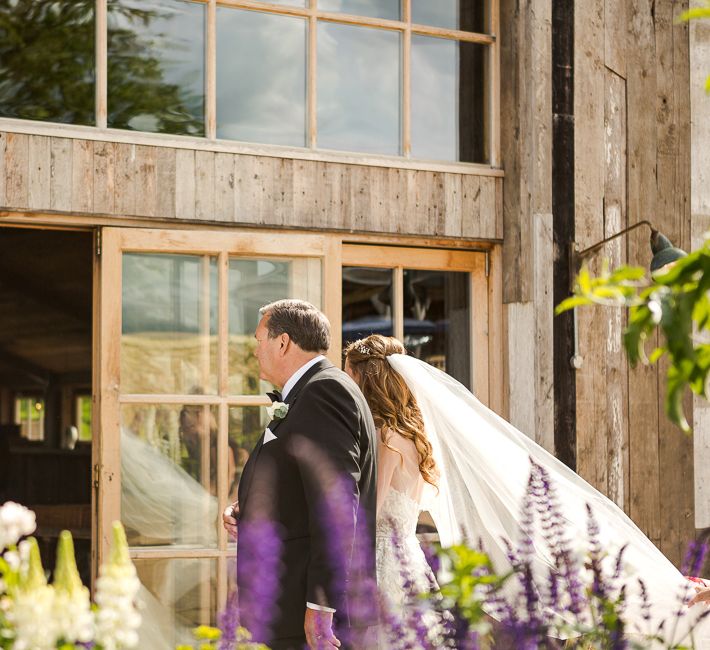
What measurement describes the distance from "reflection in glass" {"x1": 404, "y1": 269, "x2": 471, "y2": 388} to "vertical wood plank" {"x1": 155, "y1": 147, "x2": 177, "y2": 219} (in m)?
1.27

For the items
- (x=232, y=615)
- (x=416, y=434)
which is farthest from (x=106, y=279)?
(x=232, y=615)

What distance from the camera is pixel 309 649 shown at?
9.86 ft

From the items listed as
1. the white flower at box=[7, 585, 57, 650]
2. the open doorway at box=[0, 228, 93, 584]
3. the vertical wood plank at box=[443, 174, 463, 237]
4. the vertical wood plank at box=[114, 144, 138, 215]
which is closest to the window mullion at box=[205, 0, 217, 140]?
the vertical wood plank at box=[114, 144, 138, 215]

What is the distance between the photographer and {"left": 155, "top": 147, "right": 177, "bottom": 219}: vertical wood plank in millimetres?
4551

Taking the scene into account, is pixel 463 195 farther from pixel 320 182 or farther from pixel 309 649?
pixel 309 649

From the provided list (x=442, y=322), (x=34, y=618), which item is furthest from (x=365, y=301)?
(x=34, y=618)

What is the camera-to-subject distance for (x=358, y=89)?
16.8ft

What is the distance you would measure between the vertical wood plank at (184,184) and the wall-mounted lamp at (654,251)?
1.83 meters

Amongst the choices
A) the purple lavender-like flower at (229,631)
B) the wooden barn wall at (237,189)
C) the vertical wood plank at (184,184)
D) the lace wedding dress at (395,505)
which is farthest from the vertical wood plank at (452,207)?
the purple lavender-like flower at (229,631)

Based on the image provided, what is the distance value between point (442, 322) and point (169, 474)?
5.12 feet

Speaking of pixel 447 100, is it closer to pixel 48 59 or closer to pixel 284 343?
pixel 48 59

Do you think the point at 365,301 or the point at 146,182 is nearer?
the point at 146,182

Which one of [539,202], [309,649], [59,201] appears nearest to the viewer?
[309,649]

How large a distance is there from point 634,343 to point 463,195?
406cm
